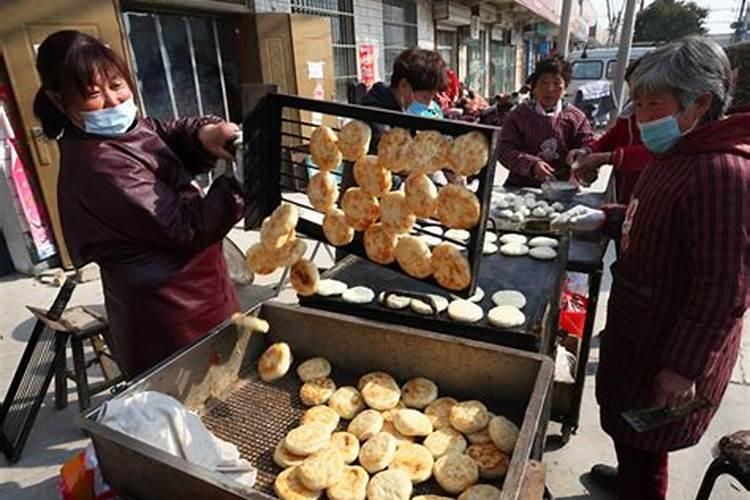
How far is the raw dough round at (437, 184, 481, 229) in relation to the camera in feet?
4.53

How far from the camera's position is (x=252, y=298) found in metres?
4.24

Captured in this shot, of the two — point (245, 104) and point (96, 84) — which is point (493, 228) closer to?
point (245, 104)

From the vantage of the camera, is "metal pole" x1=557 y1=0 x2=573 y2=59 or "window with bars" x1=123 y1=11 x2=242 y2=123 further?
"metal pole" x1=557 y1=0 x2=573 y2=59

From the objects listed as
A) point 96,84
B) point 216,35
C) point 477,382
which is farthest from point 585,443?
point 216,35

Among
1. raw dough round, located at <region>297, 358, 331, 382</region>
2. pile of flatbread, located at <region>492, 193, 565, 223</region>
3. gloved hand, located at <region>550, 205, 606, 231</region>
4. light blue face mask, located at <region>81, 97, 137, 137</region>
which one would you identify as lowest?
raw dough round, located at <region>297, 358, 331, 382</region>

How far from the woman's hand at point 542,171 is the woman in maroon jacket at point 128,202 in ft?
7.56

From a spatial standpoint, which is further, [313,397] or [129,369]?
[129,369]

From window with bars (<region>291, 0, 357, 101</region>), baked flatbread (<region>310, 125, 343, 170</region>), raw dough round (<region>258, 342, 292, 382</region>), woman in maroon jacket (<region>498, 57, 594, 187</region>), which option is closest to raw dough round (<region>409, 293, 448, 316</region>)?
raw dough round (<region>258, 342, 292, 382</region>)

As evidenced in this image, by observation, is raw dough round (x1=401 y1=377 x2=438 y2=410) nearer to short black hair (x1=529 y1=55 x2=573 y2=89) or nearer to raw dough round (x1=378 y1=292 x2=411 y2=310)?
raw dough round (x1=378 y1=292 x2=411 y2=310)

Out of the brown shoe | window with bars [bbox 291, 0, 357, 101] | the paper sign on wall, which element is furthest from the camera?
window with bars [bbox 291, 0, 357, 101]

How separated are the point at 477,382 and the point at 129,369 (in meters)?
1.37

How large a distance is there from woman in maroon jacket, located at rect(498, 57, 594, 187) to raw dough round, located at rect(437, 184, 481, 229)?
2.24 m

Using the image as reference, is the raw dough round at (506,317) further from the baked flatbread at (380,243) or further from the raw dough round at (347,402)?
the raw dough round at (347,402)

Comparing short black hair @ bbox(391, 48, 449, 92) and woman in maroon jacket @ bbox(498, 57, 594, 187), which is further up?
short black hair @ bbox(391, 48, 449, 92)
